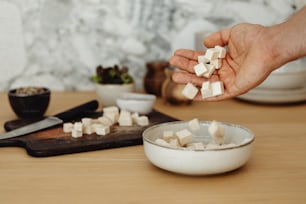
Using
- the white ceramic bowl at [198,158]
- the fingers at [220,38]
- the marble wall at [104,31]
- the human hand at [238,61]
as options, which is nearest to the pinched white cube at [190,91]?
the human hand at [238,61]

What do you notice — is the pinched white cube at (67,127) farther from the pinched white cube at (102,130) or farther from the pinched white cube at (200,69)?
the pinched white cube at (200,69)

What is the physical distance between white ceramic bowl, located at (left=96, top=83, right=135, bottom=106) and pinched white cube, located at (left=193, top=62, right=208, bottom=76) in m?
0.47

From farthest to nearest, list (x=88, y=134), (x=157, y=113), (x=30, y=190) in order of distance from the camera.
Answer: (x=157, y=113) < (x=88, y=134) < (x=30, y=190)

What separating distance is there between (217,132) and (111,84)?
0.67m

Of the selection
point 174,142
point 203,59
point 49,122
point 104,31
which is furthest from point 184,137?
point 104,31

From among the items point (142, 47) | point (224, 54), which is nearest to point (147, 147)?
point (224, 54)

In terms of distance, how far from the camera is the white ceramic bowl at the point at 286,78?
1.85m

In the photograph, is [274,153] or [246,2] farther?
[246,2]

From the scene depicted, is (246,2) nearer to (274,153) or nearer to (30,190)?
(274,153)

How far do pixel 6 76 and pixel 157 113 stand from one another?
2.36 ft

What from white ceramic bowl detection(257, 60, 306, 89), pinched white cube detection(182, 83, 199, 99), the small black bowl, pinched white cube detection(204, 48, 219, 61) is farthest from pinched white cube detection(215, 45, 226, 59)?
the small black bowl

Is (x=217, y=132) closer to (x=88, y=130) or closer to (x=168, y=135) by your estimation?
(x=168, y=135)

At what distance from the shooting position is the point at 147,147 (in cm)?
119

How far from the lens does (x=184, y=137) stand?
126 centimetres
